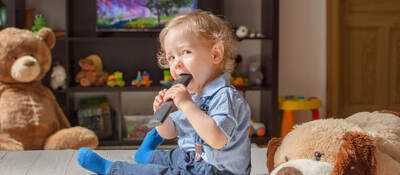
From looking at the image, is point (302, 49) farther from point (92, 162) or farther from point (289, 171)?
point (289, 171)

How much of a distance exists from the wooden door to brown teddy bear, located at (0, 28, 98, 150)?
2036 millimetres

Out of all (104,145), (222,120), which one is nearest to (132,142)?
(104,145)

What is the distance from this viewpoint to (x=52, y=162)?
155 cm

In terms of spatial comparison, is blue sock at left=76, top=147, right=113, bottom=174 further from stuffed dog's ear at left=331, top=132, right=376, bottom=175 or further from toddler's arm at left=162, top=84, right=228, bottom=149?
stuffed dog's ear at left=331, top=132, right=376, bottom=175

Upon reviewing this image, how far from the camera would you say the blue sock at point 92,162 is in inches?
54.1

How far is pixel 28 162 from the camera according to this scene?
5.08 ft

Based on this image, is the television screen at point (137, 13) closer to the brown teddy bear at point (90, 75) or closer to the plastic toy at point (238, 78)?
the brown teddy bear at point (90, 75)

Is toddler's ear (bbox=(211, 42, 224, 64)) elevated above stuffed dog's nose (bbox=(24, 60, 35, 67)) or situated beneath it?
elevated above

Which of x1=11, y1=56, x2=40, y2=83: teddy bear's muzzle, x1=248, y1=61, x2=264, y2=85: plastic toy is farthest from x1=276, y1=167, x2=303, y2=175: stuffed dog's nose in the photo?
x1=248, y1=61, x2=264, y2=85: plastic toy

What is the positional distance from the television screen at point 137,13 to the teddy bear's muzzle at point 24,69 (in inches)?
34.5

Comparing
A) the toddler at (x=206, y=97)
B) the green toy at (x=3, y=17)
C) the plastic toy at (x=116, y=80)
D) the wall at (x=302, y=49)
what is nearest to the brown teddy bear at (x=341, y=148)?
the toddler at (x=206, y=97)

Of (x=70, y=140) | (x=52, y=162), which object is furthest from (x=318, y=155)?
(x=70, y=140)

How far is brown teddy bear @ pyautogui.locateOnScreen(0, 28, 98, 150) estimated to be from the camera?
2.44 m

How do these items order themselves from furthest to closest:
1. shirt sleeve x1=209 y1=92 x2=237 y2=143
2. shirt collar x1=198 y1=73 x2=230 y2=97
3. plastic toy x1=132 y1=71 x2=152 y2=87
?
plastic toy x1=132 y1=71 x2=152 y2=87
shirt collar x1=198 y1=73 x2=230 y2=97
shirt sleeve x1=209 y1=92 x2=237 y2=143
